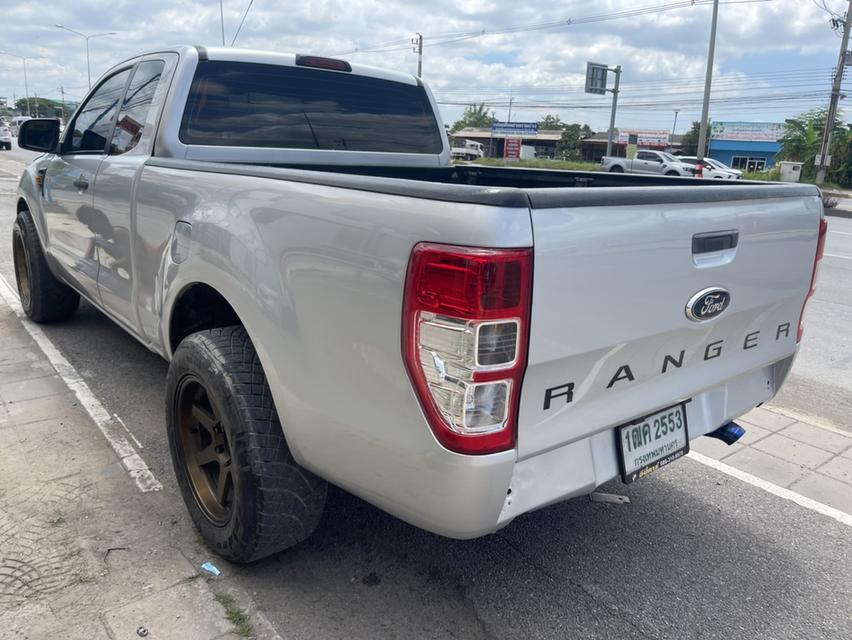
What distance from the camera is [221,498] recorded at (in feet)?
8.95

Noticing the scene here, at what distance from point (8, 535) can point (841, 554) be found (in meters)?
3.35

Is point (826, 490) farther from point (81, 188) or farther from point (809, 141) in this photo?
point (809, 141)

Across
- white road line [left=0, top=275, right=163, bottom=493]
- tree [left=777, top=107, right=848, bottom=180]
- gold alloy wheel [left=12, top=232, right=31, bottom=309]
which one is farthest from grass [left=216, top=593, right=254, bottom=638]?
tree [left=777, top=107, right=848, bottom=180]

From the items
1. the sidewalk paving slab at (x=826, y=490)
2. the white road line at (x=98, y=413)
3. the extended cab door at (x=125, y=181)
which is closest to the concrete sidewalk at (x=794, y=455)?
the sidewalk paving slab at (x=826, y=490)

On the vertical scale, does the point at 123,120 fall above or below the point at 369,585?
above

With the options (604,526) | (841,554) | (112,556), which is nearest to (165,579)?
(112,556)

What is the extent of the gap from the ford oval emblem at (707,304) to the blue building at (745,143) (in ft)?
197

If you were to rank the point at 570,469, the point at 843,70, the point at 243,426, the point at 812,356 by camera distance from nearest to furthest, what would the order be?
1. the point at 570,469
2. the point at 243,426
3. the point at 812,356
4. the point at 843,70

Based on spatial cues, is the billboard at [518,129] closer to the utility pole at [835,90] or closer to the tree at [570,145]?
the tree at [570,145]

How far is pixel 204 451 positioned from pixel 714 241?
6.66ft

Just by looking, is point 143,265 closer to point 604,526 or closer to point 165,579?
point 165,579

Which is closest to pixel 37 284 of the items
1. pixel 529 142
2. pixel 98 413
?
pixel 98 413

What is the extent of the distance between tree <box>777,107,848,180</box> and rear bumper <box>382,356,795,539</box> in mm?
37297

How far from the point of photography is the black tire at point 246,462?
7.92 ft
